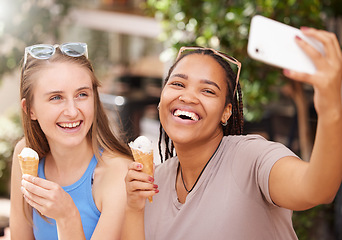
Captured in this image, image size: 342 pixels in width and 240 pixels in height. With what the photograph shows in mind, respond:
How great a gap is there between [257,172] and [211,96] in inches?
15.8

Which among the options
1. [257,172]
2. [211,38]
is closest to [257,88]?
[211,38]

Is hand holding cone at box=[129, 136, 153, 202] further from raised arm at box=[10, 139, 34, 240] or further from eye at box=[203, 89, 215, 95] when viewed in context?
raised arm at box=[10, 139, 34, 240]

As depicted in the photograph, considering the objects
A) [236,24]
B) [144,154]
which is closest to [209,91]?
[144,154]

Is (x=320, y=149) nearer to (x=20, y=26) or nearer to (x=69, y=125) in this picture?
(x=69, y=125)

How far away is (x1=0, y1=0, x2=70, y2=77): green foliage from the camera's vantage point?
6527 millimetres

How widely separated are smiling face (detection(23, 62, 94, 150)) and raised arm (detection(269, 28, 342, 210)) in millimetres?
882

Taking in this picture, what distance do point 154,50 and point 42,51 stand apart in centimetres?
561

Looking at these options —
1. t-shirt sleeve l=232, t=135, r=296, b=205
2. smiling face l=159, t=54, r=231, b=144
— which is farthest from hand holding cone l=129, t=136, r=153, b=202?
t-shirt sleeve l=232, t=135, r=296, b=205

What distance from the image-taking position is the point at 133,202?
1.82 meters

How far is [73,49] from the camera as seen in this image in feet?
7.05

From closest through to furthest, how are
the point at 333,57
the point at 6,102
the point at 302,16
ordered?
1. the point at 333,57
2. the point at 302,16
3. the point at 6,102

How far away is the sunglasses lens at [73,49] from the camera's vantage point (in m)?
2.12

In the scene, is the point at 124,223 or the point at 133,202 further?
the point at 124,223

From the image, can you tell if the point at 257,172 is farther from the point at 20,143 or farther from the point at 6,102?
the point at 6,102
